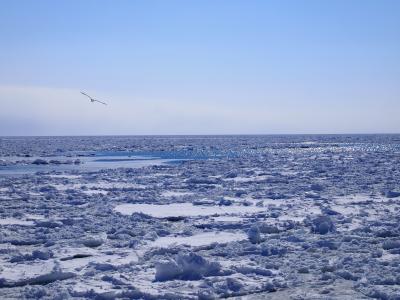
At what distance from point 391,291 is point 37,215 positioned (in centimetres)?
764

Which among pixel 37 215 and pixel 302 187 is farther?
pixel 302 187

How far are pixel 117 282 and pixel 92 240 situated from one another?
2279mm

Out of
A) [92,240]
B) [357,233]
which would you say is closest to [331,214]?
[357,233]

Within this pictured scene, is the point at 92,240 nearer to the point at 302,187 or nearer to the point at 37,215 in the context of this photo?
the point at 37,215

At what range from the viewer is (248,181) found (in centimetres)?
1842

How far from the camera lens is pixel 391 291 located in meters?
5.70

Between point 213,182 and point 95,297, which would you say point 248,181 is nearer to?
point 213,182

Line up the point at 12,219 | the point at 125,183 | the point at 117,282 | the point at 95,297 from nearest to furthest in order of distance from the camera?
1. the point at 95,297
2. the point at 117,282
3. the point at 12,219
4. the point at 125,183

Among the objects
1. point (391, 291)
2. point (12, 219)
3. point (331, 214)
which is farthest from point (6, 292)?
point (331, 214)

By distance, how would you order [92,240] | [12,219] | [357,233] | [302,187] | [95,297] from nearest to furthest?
[95,297], [92,240], [357,233], [12,219], [302,187]

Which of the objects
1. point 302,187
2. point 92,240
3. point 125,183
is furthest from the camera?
point 125,183

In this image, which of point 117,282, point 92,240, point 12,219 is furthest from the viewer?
point 12,219

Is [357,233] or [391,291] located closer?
[391,291]

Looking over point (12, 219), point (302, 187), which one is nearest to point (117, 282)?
point (12, 219)
